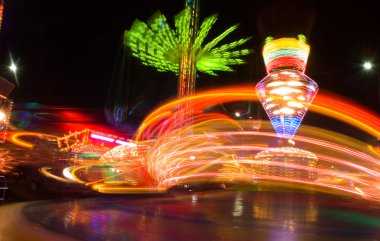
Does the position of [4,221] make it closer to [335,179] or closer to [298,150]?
[335,179]

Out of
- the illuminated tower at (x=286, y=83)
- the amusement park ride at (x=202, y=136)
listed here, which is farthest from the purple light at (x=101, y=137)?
the illuminated tower at (x=286, y=83)

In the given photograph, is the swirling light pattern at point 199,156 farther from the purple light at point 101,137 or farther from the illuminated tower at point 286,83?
the illuminated tower at point 286,83

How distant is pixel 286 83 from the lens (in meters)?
33.6

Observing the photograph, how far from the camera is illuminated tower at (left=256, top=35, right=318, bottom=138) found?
33.5m

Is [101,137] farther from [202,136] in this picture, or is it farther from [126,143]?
[202,136]

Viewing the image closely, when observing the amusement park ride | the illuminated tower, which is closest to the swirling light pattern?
the amusement park ride

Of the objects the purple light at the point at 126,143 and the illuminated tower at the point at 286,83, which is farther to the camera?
the illuminated tower at the point at 286,83

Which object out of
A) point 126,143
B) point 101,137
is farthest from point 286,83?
point 101,137

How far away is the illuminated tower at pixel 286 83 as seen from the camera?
33469 millimetres

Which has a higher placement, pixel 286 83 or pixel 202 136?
pixel 286 83

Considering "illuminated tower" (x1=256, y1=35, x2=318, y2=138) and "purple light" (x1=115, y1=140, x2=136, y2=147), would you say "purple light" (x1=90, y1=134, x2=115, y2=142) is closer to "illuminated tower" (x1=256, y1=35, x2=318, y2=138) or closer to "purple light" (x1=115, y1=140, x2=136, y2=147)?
"purple light" (x1=115, y1=140, x2=136, y2=147)

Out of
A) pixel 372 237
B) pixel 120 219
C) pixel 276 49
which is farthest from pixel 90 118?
pixel 372 237

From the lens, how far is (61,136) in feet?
73.3

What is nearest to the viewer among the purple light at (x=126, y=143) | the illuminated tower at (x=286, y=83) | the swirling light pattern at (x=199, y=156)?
the swirling light pattern at (x=199, y=156)
